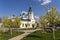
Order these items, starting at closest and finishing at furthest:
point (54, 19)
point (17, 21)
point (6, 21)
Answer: point (54, 19) < point (6, 21) < point (17, 21)

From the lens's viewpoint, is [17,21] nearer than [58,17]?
No

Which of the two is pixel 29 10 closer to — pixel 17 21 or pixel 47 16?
pixel 17 21

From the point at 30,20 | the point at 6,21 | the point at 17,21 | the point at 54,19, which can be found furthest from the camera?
the point at 30,20

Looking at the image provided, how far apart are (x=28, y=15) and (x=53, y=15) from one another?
318ft

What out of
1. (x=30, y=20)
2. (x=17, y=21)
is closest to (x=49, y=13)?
(x=17, y=21)

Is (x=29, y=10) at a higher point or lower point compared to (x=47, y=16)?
higher

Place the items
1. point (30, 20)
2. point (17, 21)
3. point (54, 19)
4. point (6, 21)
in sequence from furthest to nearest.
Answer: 1. point (30, 20)
2. point (17, 21)
3. point (6, 21)
4. point (54, 19)

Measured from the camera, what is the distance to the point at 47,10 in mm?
23562

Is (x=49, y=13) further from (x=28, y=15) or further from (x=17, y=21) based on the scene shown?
(x=28, y=15)

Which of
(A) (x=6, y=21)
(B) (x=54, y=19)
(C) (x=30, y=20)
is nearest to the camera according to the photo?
(B) (x=54, y=19)

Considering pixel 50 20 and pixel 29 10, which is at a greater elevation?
pixel 29 10

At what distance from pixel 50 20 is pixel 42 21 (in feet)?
58.0

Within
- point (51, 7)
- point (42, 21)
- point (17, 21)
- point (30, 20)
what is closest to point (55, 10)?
point (51, 7)

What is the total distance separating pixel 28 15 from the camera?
119 m
